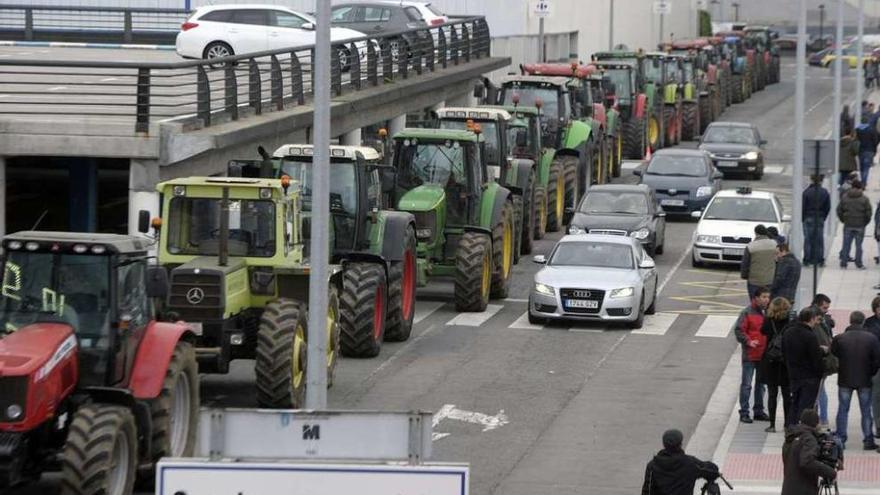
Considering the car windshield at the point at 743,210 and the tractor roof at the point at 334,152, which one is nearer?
the tractor roof at the point at 334,152

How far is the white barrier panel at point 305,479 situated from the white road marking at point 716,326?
18935 mm

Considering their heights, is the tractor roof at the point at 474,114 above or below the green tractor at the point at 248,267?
above

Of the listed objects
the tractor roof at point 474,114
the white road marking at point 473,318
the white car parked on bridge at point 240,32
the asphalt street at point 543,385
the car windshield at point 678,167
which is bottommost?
the asphalt street at point 543,385

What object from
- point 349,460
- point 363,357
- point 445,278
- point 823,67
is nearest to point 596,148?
point 445,278

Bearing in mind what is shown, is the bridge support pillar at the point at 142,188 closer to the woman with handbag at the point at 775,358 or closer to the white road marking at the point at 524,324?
the white road marking at the point at 524,324

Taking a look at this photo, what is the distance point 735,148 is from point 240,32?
14654 millimetres

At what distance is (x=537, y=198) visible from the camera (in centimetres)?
3556

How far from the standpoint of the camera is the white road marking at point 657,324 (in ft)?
90.4

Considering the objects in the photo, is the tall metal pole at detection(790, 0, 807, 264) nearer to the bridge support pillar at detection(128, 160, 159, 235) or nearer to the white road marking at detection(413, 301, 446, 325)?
the white road marking at detection(413, 301, 446, 325)

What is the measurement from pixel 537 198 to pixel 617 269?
7.66 m

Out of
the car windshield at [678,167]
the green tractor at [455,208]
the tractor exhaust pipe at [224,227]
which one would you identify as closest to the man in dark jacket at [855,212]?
the car windshield at [678,167]

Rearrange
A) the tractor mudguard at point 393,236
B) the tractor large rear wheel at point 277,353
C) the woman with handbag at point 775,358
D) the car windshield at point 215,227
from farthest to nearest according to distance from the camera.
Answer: the tractor mudguard at point 393,236
the woman with handbag at point 775,358
the car windshield at point 215,227
the tractor large rear wheel at point 277,353

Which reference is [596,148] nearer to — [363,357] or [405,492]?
[363,357]

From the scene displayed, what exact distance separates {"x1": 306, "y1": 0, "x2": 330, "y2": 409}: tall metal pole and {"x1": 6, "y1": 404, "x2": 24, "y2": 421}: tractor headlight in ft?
7.28
